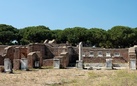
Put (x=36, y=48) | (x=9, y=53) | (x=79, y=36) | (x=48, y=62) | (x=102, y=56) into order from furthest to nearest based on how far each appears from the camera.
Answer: (x=79, y=36) → (x=102, y=56) → (x=36, y=48) → (x=9, y=53) → (x=48, y=62)

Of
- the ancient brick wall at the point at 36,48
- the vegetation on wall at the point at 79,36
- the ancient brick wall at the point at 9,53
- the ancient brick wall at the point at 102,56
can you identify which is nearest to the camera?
the ancient brick wall at the point at 9,53

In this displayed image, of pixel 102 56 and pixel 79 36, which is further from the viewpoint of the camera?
pixel 79 36

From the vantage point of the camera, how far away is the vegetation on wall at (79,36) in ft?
217

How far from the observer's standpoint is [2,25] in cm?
7812

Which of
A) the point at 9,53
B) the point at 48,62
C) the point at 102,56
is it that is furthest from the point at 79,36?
the point at 9,53

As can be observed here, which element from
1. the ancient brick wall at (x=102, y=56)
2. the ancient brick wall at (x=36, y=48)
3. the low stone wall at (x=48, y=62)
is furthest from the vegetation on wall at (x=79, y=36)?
the low stone wall at (x=48, y=62)

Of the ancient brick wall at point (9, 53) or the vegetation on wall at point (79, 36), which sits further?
the vegetation on wall at point (79, 36)

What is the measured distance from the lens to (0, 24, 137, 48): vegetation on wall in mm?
66131

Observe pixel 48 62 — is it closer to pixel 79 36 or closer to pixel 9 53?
pixel 9 53

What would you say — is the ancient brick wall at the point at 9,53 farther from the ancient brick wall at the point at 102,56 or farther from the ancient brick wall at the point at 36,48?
the ancient brick wall at the point at 102,56

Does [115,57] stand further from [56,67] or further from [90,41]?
[90,41]

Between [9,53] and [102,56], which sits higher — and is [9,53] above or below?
above

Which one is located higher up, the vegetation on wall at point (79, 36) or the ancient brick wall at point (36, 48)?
the vegetation on wall at point (79, 36)

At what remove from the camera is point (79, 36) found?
68812mm
